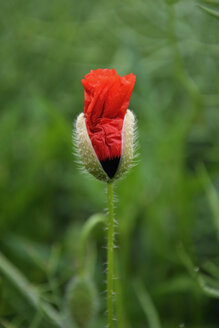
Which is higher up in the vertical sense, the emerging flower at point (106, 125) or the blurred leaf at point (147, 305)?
the emerging flower at point (106, 125)

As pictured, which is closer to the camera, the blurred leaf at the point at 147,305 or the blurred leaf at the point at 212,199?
the blurred leaf at the point at 147,305

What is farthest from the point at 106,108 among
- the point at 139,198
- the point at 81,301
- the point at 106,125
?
the point at 139,198

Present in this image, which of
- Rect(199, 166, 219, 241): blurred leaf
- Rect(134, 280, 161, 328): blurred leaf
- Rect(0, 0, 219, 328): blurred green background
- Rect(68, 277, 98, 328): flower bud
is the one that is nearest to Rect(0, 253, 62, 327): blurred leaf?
Rect(0, 0, 219, 328): blurred green background

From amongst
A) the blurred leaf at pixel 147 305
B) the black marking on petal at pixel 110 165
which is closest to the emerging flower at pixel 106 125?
the black marking on petal at pixel 110 165

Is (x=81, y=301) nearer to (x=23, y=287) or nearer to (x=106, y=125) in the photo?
(x=23, y=287)

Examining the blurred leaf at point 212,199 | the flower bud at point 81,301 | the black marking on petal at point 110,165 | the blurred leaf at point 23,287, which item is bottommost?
the blurred leaf at point 23,287

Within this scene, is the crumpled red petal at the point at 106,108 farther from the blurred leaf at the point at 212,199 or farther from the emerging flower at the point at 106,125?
the blurred leaf at the point at 212,199

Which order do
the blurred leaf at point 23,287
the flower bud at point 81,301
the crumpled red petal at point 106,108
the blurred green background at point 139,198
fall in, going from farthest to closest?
the blurred green background at point 139,198 < the blurred leaf at point 23,287 < the flower bud at point 81,301 < the crumpled red petal at point 106,108

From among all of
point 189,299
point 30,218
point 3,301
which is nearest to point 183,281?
point 189,299
